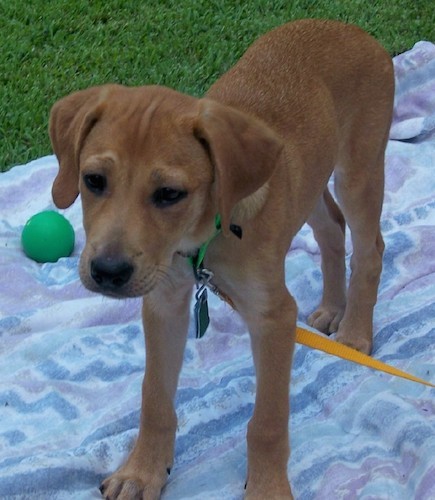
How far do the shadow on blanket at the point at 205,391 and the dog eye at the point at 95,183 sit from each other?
1333 millimetres

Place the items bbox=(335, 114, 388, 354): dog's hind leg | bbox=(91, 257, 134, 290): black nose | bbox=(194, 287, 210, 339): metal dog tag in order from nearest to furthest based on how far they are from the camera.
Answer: bbox=(91, 257, 134, 290): black nose, bbox=(194, 287, 210, 339): metal dog tag, bbox=(335, 114, 388, 354): dog's hind leg

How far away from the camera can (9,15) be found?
8234mm

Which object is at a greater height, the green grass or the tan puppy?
the tan puppy

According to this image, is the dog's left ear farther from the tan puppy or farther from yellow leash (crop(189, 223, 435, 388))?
yellow leash (crop(189, 223, 435, 388))

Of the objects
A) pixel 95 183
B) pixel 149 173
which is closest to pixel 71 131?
pixel 95 183

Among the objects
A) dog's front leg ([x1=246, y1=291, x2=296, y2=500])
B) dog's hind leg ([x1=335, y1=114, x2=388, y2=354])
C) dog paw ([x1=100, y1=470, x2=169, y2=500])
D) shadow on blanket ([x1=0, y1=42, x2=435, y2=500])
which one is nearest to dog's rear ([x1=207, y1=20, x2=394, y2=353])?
dog's hind leg ([x1=335, y1=114, x2=388, y2=354])

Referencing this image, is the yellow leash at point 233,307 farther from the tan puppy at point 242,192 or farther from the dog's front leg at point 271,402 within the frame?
the dog's front leg at point 271,402

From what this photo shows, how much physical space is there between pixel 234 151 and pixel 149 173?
1.08 feet

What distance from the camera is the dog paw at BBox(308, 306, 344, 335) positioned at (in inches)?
219

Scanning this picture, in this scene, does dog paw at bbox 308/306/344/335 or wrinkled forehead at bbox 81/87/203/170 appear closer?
wrinkled forehead at bbox 81/87/203/170

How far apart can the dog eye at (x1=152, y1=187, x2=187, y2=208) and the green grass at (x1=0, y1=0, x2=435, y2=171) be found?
3.46 m

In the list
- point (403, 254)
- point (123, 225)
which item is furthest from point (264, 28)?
point (123, 225)

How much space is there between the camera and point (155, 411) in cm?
430

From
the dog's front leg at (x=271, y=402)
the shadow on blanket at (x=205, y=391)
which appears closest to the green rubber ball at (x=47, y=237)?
the shadow on blanket at (x=205, y=391)
